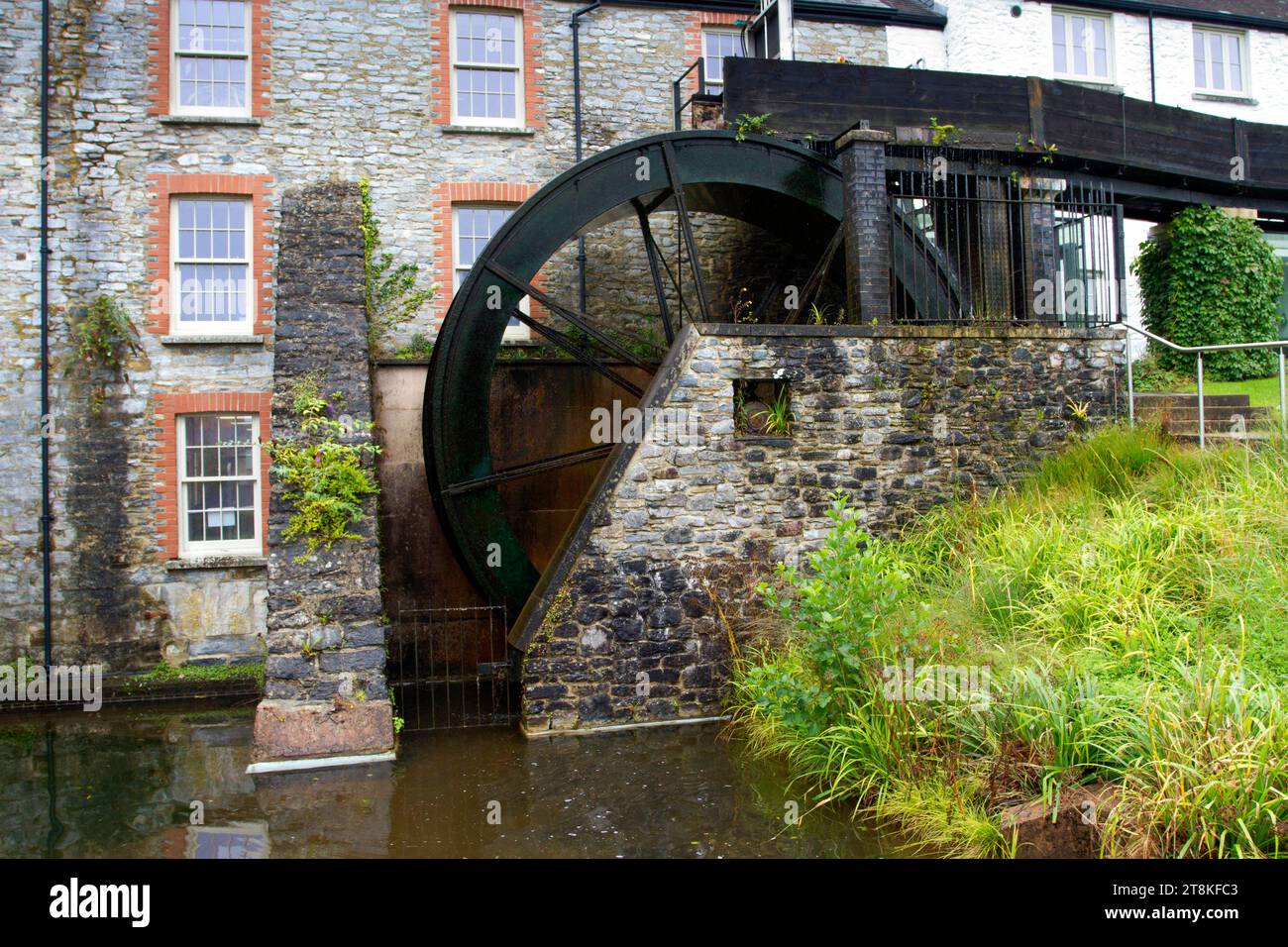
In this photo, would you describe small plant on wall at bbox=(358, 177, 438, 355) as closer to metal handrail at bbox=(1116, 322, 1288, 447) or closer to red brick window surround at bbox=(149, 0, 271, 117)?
red brick window surround at bbox=(149, 0, 271, 117)

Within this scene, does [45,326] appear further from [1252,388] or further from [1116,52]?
[1116,52]

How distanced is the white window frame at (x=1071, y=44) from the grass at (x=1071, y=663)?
7.61 meters

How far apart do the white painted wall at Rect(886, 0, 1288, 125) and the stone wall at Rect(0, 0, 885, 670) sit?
6256 mm

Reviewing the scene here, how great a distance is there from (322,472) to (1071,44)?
11.7 m

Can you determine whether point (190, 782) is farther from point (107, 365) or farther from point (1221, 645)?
point (1221, 645)

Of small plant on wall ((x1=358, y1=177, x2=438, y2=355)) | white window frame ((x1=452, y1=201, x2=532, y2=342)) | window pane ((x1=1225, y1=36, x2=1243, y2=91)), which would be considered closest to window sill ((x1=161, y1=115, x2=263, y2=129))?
small plant on wall ((x1=358, y1=177, x2=438, y2=355))

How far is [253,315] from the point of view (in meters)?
10.3

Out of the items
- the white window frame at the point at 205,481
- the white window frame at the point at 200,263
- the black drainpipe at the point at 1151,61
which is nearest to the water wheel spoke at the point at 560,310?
the white window frame at the point at 200,263

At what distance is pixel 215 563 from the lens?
10008 millimetres

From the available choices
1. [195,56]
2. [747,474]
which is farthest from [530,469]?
[195,56]

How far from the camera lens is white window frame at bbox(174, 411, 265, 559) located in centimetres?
1012

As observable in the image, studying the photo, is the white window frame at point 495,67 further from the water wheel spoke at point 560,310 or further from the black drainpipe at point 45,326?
the black drainpipe at point 45,326

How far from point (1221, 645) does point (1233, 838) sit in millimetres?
1362
